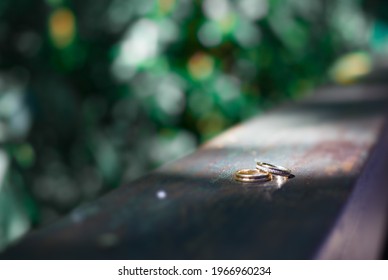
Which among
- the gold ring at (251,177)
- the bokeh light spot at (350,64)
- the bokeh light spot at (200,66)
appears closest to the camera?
the gold ring at (251,177)

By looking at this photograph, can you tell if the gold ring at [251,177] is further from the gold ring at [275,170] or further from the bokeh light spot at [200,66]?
the bokeh light spot at [200,66]

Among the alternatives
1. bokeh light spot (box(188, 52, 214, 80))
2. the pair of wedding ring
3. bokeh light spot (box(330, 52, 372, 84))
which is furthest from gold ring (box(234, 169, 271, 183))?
bokeh light spot (box(330, 52, 372, 84))

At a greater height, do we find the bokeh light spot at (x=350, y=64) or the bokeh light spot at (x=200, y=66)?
the bokeh light spot at (x=350, y=64)

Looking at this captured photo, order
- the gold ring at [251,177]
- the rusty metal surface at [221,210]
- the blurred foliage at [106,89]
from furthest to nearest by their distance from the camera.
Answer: the blurred foliage at [106,89]
the gold ring at [251,177]
the rusty metal surface at [221,210]

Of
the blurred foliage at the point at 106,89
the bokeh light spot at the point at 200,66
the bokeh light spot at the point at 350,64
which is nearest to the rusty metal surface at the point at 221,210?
the blurred foliage at the point at 106,89

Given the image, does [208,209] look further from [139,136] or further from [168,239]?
[139,136]

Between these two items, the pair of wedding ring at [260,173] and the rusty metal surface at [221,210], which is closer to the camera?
the rusty metal surface at [221,210]

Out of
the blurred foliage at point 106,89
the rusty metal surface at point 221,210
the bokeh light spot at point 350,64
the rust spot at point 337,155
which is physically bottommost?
the rusty metal surface at point 221,210
